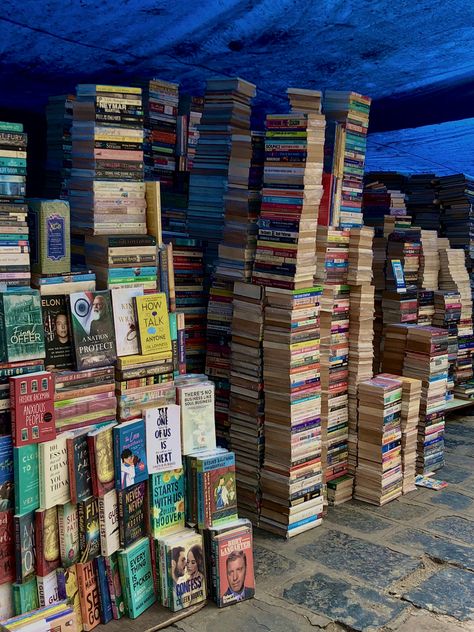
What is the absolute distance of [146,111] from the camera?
230 inches

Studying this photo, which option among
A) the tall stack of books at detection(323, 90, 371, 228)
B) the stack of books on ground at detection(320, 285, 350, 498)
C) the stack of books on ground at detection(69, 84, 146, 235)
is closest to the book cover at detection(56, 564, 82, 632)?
the stack of books on ground at detection(69, 84, 146, 235)

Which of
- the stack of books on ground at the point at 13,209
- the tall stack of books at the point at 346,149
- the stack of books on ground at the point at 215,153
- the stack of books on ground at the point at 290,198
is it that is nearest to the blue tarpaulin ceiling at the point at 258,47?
the stack of books on ground at the point at 215,153

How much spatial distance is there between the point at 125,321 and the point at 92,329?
0.74 feet

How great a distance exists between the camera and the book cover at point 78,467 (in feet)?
10.7

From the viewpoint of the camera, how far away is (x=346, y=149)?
500 cm

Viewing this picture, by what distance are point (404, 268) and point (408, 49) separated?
222cm

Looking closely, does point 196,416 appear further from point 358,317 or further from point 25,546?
point 358,317

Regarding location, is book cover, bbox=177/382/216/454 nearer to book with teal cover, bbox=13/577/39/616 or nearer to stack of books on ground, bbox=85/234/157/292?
stack of books on ground, bbox=85/234/157/292

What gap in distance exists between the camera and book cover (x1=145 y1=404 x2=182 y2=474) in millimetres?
3600

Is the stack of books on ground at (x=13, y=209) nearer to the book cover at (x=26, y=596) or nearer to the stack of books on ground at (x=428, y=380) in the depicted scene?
the book cover at (x=26, y=596)

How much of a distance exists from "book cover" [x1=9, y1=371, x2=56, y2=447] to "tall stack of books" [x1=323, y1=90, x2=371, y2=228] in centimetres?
256

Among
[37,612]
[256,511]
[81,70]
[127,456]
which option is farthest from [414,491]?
[81,70]

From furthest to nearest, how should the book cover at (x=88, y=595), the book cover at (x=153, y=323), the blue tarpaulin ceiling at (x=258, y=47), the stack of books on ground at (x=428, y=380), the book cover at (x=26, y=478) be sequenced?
1. the stack of books on ground at (x=428, y=380)
2. the blue tarpaulin ceiling at (x=258, y=47)
3. the book cover at (x=153, y=323)
4. the book cover at (x=88, y=595)
5. the book cover at (x=26, y=478)

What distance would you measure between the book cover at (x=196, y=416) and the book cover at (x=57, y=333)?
0.70m
